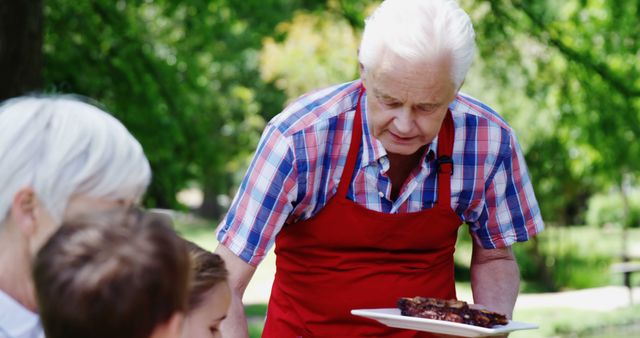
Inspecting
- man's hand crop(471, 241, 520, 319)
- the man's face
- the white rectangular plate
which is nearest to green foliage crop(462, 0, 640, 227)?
man's hand crop(471, 241, 520, 319)

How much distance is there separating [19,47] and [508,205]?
5.64 m

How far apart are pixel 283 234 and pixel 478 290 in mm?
668

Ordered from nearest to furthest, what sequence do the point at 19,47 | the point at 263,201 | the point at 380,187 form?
1. the point at 263,201
2. the point at 380,187
3. the point at 19,47

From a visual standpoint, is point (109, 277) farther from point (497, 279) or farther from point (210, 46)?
point (210, 46)

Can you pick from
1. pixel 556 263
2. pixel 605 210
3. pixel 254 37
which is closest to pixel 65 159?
pixel 254 37

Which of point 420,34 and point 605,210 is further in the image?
point 605,210

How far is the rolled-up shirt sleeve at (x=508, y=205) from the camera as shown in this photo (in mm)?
3262

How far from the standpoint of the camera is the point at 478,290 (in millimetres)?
3449

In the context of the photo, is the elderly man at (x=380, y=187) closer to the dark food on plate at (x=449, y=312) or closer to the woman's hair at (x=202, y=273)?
the dark food on plate at (x=449, y=312)

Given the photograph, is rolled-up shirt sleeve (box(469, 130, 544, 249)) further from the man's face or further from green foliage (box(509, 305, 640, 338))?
green foliage (box(509, 305, 640, 338))

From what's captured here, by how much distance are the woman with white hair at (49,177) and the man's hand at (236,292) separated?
0.97 meters

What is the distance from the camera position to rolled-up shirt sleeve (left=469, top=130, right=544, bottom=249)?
128 inches

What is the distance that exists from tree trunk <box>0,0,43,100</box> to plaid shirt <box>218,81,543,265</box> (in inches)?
209

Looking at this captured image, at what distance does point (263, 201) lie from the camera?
303cm
